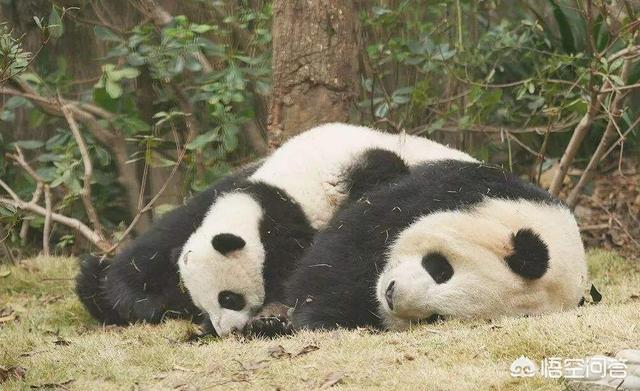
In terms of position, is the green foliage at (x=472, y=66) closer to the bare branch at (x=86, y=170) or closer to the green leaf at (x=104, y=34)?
the green leaf at (x=104, y=34)

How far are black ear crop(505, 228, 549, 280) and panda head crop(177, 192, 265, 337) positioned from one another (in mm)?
1572

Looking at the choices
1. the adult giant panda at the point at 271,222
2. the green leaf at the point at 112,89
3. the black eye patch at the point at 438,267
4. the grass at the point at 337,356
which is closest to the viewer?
the grass at the point at 337,356

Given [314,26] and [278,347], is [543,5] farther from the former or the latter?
[278,347]

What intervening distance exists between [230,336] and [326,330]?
0.67m

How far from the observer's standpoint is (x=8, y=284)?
739 centimetres

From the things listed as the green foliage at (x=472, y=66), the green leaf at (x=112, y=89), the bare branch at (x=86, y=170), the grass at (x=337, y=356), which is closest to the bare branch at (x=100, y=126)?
the bare branch at (x=86, y=170)

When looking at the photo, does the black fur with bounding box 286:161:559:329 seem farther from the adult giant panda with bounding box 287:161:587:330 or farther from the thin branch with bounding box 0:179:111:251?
the thin branch with bounding box 0:179:111:251

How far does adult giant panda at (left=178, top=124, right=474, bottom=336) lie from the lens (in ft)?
18.0

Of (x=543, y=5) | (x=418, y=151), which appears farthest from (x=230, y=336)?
(x=543, y=5)

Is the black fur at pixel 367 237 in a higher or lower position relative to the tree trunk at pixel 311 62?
lower

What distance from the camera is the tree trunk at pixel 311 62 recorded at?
6.74 metres

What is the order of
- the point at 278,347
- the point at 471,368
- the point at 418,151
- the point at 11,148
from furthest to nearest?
the point at 11,148 → the point at 418,151 → the point at 278,347 → the point at 471,368

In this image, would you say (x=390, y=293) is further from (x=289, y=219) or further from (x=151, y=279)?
(x=151, y=279)

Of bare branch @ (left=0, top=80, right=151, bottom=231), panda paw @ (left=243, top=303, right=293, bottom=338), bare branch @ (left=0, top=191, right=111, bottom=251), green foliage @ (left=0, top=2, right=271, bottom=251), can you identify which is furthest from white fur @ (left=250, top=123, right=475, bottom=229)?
bare branch @ (left=0, top=80, right=151, bottom=231)
